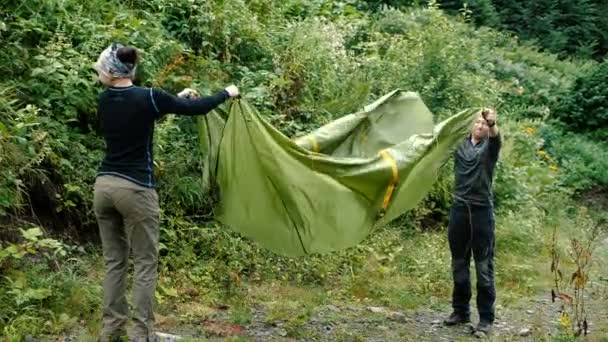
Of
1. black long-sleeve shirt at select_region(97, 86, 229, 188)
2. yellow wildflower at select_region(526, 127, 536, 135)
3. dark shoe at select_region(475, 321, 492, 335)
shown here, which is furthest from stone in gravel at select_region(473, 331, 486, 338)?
yellow wildflower at select_region(526, 127, 536, 135)

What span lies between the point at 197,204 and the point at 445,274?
2722mm

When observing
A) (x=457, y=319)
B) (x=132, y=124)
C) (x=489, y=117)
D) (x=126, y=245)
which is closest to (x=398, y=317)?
(x=457, y=319)

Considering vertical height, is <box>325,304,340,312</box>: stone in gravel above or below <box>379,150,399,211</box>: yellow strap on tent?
below

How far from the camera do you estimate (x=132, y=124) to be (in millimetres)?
5738

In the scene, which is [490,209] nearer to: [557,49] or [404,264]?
[404,264]

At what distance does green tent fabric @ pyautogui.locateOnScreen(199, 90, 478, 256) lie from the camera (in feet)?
23.1

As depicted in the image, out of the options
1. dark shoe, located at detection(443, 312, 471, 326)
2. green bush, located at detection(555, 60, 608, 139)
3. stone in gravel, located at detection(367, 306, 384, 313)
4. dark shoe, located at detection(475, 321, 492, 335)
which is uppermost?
green bush, located at detection(555, 60, 608, 139)

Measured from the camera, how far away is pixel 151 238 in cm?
591

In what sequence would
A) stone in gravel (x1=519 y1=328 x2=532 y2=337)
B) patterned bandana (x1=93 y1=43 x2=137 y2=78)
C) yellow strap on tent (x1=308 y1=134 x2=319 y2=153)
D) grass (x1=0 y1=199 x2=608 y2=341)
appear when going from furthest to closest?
stone in gravel (x1=519 y1=328 x2=532 y2=337)
yellow strap on tent (x1=308 y1=134 x2=319 y2=153)
grass (x1=0 y1=199 x2=608 y2=341)
patterned bandana (x1=93 y1=43 x2=137 y2=78)

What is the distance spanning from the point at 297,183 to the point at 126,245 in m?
1.58

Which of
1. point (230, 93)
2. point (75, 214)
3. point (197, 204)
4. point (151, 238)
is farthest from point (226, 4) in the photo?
point (151, 238)

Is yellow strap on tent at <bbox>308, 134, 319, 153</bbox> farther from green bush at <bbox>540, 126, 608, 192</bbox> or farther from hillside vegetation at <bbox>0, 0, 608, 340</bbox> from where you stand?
green bush at <bbox>540, 126, 608, 192</bbox>

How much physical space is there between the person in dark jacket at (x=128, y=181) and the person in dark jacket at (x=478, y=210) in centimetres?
232

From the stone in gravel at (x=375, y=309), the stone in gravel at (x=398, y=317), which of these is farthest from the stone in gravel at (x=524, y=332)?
the stone in gravel at (x=375, y=309)
